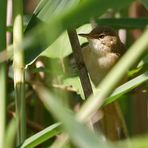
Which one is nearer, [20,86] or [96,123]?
[20,86]

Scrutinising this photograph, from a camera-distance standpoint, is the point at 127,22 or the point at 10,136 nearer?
the point at 10,136

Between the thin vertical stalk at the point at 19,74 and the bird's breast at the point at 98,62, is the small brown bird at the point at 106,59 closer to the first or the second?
the bird's breast at the point at 98,62

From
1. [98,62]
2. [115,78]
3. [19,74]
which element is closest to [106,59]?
[98,62]

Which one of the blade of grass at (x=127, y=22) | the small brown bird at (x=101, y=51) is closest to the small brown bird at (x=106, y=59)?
the small brown bird at (x=101, y=51)

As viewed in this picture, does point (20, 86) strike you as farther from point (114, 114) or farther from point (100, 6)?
point (114, 114)

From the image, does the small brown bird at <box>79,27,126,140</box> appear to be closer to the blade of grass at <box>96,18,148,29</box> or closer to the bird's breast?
the bird's breast

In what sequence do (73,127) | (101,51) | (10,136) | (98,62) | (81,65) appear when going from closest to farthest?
(73,127), (10,136), (81,65), (98,62), (101,51)

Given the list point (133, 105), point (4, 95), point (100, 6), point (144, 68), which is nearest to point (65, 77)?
point (144, 68)

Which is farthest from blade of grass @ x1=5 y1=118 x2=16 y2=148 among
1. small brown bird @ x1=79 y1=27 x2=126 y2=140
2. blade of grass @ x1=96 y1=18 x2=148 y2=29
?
small brown bird @ x1=79 y1=27 x2=126 y2=140

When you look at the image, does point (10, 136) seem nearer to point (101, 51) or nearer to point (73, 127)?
point (73, 127)
